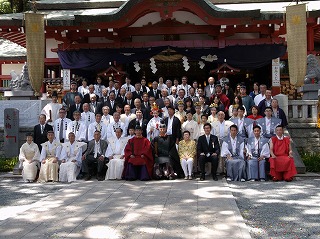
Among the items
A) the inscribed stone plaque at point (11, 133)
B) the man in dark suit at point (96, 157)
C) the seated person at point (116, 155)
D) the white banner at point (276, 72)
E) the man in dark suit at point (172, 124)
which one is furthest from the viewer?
the white banner at point (276, 72)

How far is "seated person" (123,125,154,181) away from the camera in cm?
897

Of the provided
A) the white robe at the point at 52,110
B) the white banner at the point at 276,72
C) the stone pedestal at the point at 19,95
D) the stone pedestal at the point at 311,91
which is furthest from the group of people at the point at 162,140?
the white banner at the point at 276,72

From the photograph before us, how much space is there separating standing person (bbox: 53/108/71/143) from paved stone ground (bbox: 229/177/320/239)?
448 cm

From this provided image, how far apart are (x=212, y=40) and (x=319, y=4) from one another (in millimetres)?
3845

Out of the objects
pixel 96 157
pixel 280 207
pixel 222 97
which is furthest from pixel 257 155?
pixel 96 157

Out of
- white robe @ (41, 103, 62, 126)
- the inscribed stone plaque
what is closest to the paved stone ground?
white robe @ (41, 103, 62, 126)

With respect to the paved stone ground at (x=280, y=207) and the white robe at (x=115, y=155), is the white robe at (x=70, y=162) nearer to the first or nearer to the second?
the white robe at (x=115, y=155)

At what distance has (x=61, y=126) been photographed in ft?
34.3

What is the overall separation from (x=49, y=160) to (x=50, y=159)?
1.8 inches

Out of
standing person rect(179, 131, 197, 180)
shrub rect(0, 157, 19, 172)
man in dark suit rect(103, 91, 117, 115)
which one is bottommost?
shrub rect(0, 157, 19, 172)

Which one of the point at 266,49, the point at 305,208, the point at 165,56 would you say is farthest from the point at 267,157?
the point at 165,56

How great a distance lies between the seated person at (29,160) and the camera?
30.7 ft

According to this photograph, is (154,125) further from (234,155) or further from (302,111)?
(302,111)

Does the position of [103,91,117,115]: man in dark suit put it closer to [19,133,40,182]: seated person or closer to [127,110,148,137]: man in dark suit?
[127,110,148,137]: man in dark suit
